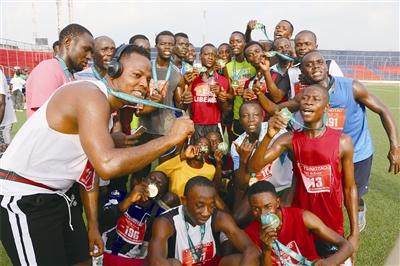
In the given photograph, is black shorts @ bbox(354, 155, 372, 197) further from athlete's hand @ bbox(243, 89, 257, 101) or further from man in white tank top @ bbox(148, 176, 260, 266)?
man in white tank top @ bbox(148, 176, 260, 266)

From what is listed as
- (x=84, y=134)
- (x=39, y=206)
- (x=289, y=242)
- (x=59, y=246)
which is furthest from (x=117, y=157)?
(x=289, y=242)

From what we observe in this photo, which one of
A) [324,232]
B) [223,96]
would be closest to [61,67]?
[324,232]

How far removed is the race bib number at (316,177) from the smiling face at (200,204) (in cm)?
86

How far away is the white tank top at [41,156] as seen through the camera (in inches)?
104

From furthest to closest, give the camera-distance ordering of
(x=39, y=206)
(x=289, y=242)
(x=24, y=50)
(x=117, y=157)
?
(x=24, y=50)
(x=289, y=242)
(x=39, y=206)
(x=117, y=157)

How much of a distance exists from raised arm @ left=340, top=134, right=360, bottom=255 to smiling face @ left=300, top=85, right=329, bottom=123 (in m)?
0.30

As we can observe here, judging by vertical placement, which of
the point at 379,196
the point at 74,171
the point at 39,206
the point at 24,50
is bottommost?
the point at 379,196

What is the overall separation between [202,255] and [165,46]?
137 inches

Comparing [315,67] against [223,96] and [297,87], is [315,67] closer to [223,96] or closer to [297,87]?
[297,87]

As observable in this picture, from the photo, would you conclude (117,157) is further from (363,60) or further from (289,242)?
(363,60)

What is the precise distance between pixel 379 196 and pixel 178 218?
14.3ft

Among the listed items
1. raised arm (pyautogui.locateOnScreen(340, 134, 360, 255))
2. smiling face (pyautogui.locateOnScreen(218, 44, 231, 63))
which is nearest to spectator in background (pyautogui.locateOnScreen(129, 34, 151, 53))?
smiling face (pyautogui.locateOnScreen(218, 44, 231, 63))

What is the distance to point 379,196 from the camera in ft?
22.4

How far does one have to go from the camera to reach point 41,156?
271cm
